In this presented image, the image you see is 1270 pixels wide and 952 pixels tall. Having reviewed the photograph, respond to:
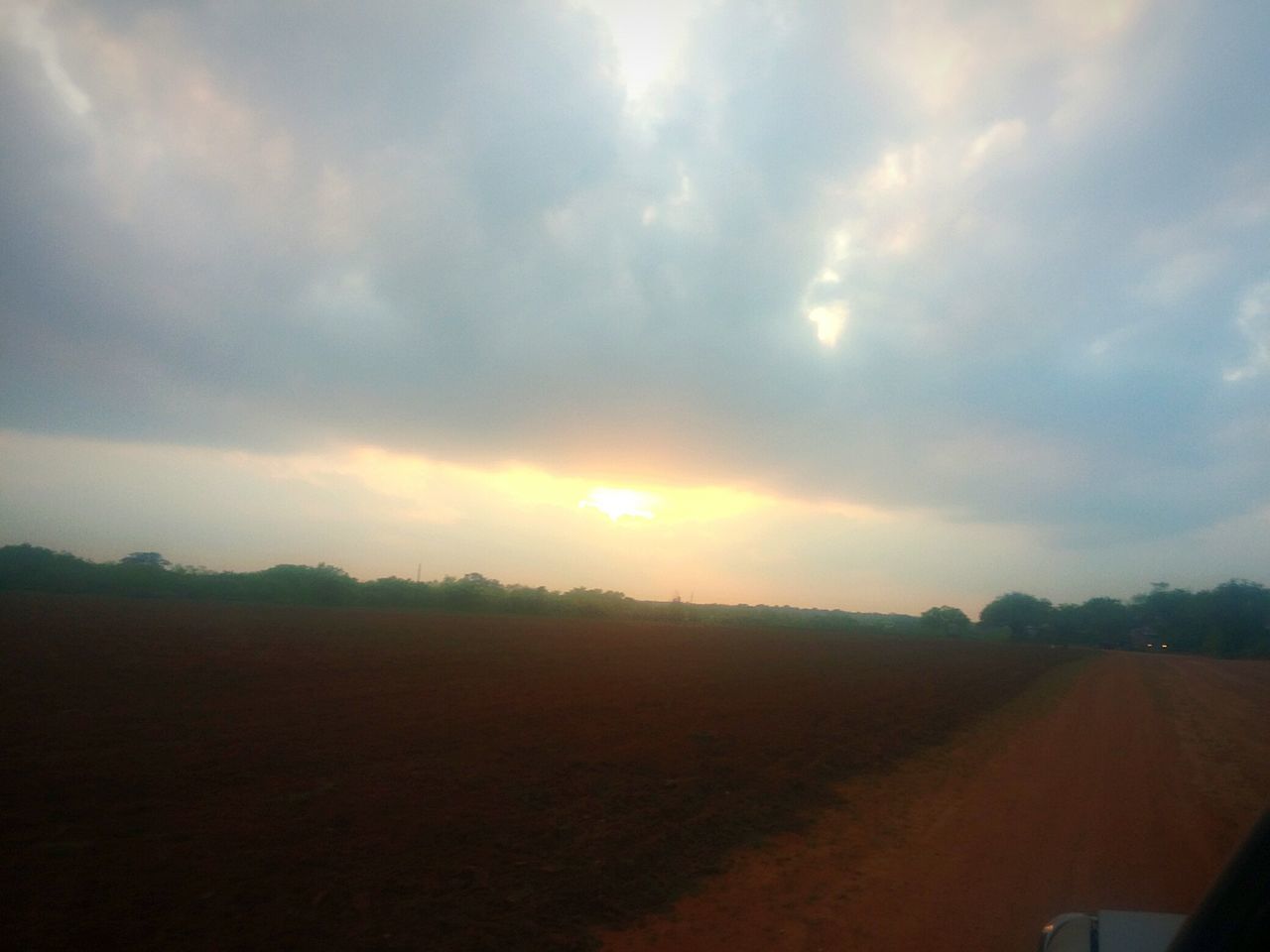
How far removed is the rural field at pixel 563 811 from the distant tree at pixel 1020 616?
115m

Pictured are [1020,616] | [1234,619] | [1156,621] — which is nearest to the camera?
[1234,619]

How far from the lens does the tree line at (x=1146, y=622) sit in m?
85.5

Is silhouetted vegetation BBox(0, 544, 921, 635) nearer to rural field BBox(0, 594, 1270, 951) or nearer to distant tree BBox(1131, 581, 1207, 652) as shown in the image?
rural field BBox(0, 594, 1270, 951)

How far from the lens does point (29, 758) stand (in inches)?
364

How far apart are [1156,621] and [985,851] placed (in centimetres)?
12421

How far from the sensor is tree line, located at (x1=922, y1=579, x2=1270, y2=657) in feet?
280

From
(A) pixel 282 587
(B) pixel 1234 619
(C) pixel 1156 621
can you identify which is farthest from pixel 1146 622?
(A) pixel 282 587

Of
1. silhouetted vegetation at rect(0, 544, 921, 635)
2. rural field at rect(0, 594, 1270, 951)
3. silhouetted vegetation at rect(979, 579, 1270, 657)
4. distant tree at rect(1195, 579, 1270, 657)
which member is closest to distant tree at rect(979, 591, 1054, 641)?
silhouetted vegetation at rect(979, 579, 1270, 657)

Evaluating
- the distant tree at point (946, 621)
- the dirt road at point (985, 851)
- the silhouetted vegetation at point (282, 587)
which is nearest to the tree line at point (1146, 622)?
the distant tree at point (946, 621)

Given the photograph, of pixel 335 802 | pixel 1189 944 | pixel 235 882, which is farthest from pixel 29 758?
pixel 1189 944

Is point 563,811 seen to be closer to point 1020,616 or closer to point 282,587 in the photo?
point 282,587

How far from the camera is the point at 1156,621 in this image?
10719 cm

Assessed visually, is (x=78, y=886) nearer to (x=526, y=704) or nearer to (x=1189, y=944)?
(x=1189, y=944)

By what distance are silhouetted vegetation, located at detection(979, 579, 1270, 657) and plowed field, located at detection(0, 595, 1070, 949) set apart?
86.7m
